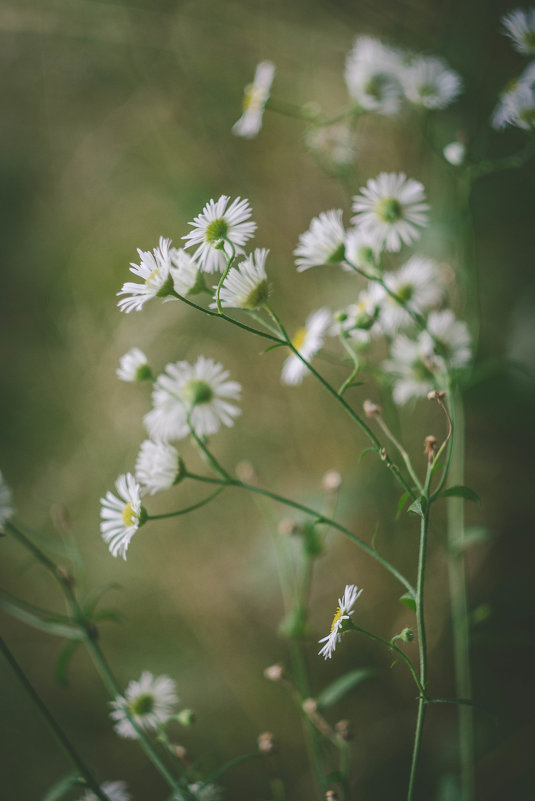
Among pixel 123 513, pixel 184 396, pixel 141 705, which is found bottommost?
pixel 141 705

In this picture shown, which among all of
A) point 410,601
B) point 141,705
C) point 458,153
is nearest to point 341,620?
point 410,601

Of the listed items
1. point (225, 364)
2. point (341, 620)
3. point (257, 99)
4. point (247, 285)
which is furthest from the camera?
point (225, 364)

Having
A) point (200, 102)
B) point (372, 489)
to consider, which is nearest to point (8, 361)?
point (200, 102)

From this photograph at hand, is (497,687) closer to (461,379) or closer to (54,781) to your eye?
(461,379)

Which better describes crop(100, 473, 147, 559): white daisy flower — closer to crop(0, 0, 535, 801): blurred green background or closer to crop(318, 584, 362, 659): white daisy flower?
crop(318, 584, 362, 659): white daisy flower

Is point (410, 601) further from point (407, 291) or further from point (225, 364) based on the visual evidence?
point (225, 364)

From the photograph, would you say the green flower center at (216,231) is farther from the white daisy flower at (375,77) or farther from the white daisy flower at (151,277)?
the white daisy flower at (375,77)

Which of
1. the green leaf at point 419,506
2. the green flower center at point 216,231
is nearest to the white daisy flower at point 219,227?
the green flower center at point 216,231
